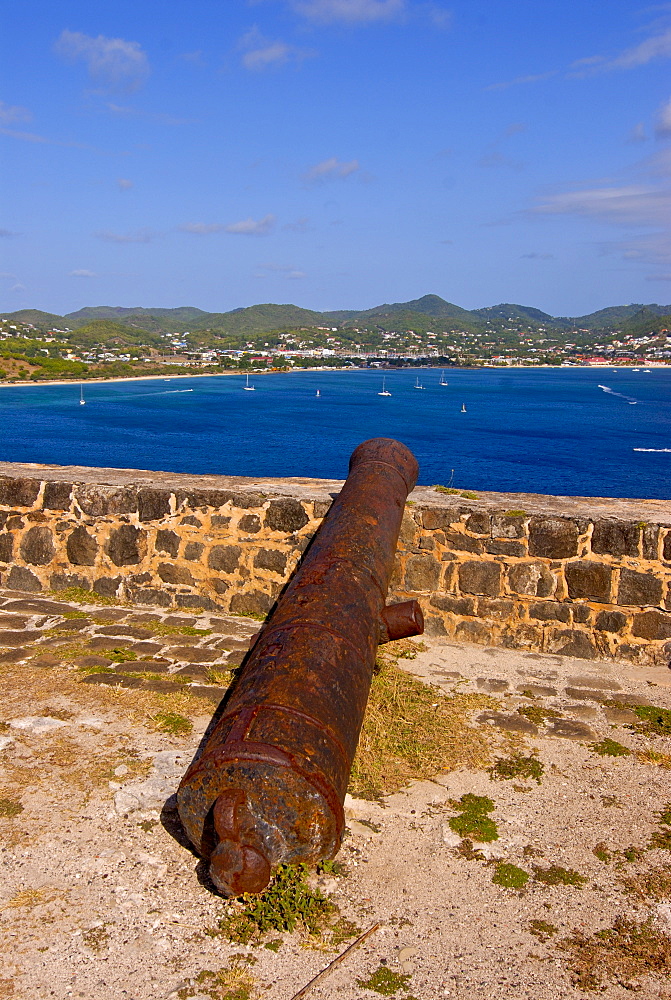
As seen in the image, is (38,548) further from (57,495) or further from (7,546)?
(57,495)

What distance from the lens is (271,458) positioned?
56406mm

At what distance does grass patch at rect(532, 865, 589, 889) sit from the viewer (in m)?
2.71

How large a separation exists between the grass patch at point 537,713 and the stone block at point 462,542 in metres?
1.29

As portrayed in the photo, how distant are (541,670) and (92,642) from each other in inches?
108

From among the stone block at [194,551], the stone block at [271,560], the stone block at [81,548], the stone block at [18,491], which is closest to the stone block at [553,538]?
the stone block at [271,560]

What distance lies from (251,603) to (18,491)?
1922 millimetres

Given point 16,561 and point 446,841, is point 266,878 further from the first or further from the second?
point 16,561

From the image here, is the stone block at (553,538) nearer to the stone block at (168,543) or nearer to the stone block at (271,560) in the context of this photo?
the stone block at (271,560)

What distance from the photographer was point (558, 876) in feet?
9.02

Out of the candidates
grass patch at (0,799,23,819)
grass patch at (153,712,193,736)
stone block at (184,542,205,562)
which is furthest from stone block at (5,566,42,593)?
grass patch at (0,799,23,819)

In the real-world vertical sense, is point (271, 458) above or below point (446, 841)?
below

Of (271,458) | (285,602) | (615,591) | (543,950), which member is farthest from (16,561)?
(271,458)

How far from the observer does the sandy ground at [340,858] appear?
2.29 meters

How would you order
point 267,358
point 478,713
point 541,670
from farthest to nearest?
point 267,358 → point 541,670 → point 478,713
